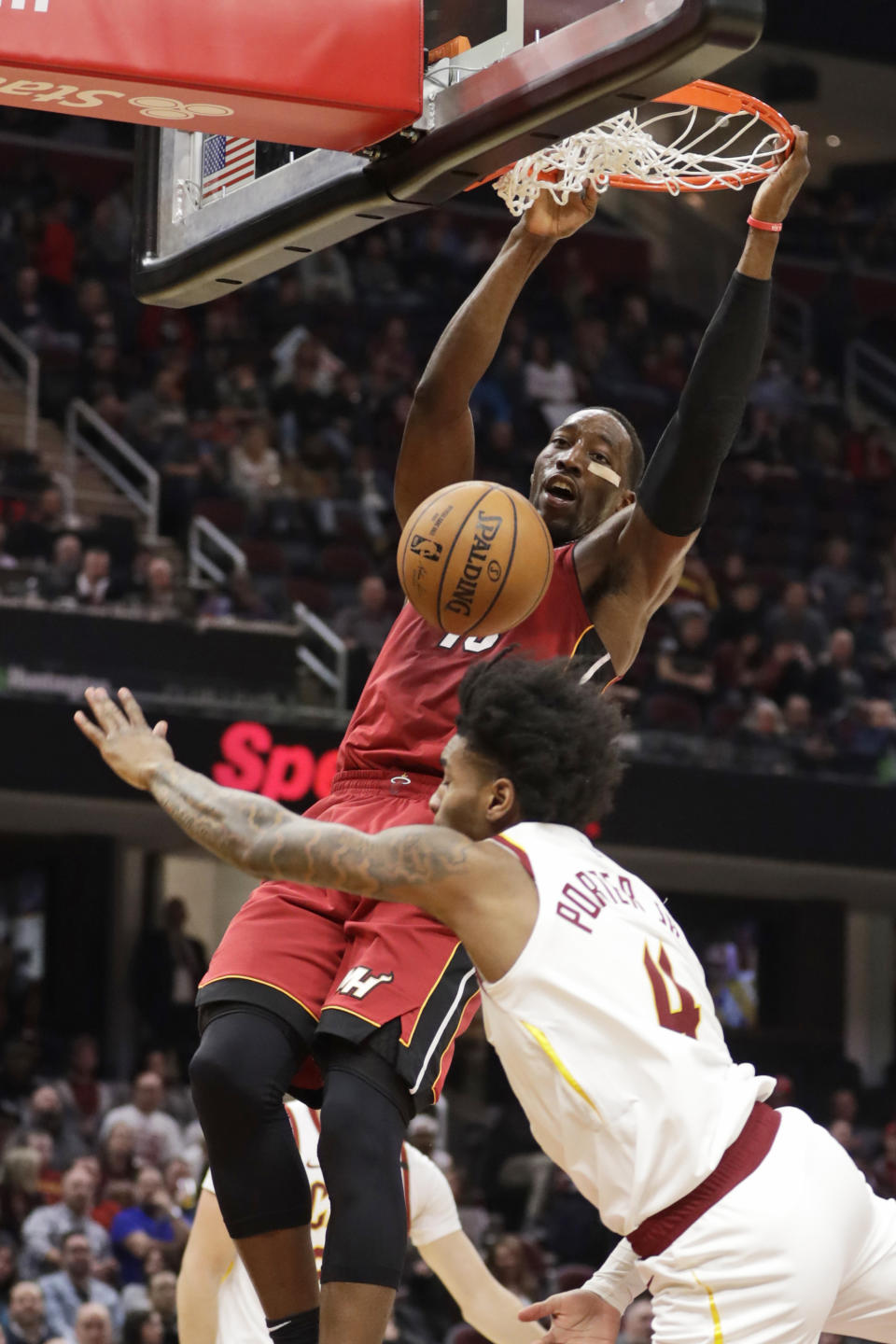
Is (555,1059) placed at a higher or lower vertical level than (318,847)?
lower

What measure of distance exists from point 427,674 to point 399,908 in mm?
617

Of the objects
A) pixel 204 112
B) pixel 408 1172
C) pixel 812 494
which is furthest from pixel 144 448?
pixel 204 112

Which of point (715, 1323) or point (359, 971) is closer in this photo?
point (715, 1323)

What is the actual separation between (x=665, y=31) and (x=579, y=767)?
4.79ft

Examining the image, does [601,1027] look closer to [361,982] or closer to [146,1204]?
[361,982]

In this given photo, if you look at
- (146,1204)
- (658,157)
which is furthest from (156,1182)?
(658,157)

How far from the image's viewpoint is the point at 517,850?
4098 mm

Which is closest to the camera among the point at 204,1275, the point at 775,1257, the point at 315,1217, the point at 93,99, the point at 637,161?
the point at 775,1257

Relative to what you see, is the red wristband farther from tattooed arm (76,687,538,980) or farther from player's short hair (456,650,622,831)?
tattooed arm (76,687,538,980)

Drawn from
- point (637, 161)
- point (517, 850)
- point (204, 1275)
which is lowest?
point (204, 1275)

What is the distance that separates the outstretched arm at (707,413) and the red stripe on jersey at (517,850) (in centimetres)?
118

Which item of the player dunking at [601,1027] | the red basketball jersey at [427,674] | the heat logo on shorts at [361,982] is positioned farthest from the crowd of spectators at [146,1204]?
the player dunking at [601,1027]

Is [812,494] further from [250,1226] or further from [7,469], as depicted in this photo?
[250,1226]

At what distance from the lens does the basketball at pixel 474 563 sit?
470cm
